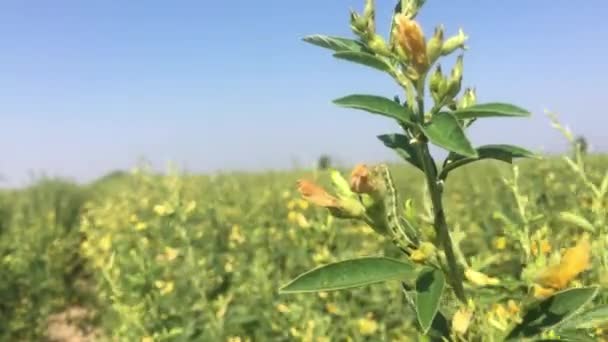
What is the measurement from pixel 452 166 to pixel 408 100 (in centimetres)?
8

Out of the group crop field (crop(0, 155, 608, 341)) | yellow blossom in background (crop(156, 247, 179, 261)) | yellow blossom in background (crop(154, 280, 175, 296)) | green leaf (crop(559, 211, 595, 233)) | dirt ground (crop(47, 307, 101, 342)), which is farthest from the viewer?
dirt ground (crop(47, 307, 101, 342))

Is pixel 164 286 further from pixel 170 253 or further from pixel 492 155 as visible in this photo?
pixel 492 155

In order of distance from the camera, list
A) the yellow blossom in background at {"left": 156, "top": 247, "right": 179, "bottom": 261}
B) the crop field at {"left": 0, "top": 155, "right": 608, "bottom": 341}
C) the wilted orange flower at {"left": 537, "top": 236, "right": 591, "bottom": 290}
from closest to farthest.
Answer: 1. the wilted orange flower at {"left": 537, "top": 236, "right": 591, "bottom": 290}
2. the crop field at {"left": 0, "top": 155, "right": 608, "bottom": 341}
3. the yellow blossom in background at {"left": 156, "top": 247, "right": 179, "bottom": 261}

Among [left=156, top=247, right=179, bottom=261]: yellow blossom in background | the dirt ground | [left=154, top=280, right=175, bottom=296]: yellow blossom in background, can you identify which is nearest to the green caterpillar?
[left=154, top=280, right=175, bottom=296]: yellow blossom in background

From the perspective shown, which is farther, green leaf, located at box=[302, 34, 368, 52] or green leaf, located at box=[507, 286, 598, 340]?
green leaf, located at box=[302, 34, 368, 52]

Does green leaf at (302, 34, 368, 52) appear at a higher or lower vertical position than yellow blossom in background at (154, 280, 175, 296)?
higher

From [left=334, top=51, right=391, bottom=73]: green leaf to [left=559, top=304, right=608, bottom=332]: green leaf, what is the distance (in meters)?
0.30

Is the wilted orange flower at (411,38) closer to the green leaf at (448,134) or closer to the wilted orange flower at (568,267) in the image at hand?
the green leaf at (448,134)

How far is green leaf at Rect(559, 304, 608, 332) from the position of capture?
667mm

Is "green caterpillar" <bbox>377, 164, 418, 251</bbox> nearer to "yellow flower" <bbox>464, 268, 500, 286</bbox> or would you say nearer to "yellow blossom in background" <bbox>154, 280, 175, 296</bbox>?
"yellow flower" <bbox>464, 268, 500, 286</bbox>

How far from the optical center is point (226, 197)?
689cm

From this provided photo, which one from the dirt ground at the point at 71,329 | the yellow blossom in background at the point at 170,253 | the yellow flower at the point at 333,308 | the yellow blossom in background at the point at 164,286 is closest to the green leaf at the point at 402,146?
the yellow flower at the point at 333,308

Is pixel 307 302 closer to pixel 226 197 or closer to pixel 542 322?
pixel 542 322

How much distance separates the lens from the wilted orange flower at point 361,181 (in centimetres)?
72
